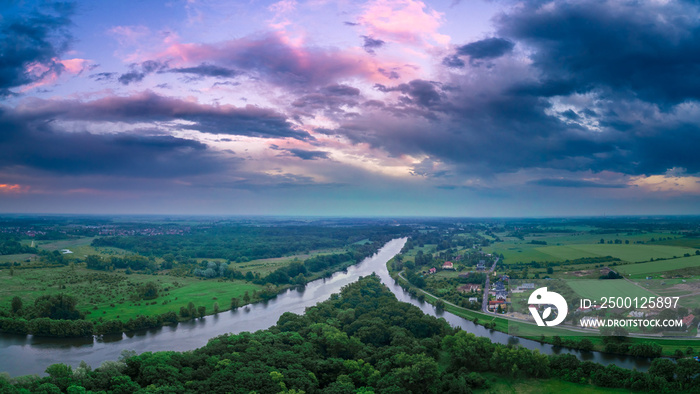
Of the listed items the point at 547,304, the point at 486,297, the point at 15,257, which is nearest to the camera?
the point at 547,304

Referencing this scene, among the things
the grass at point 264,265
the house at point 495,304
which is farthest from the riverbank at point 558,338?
the grass at point 264,265

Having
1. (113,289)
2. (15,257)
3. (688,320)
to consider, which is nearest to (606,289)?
(688,320)

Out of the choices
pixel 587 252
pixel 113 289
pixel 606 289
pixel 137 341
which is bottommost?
pixel 137 341

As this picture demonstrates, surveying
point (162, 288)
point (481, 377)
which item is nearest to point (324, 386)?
point (481, 377)

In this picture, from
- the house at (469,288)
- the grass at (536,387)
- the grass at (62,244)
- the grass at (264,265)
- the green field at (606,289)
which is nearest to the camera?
the grass at (536,387)

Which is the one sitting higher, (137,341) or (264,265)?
(264,265)

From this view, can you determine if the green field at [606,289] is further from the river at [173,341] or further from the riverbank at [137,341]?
the riverbank at [137,341]

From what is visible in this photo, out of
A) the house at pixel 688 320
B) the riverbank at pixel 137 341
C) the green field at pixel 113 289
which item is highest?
the house at pixel 688 320

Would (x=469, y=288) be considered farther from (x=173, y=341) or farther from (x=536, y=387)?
(x=173, y=341)
